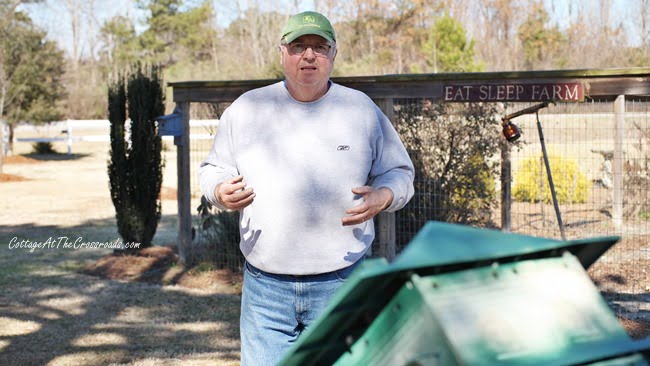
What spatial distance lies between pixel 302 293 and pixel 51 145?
28055 millimetres

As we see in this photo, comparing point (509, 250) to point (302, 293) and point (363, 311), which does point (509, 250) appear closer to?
point (363, 311)

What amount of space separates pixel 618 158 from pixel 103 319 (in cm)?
481

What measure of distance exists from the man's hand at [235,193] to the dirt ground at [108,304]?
3225 millimetres

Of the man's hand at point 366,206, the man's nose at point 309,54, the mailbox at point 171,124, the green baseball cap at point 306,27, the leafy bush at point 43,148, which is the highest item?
the green baseball cap at point 306,27

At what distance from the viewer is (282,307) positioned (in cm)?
276

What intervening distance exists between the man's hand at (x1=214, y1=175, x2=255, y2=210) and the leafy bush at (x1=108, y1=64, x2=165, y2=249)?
6.65 metres

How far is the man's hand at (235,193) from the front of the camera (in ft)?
8.58

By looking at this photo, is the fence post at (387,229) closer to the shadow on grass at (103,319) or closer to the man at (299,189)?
the shadow on grass at (103,319)

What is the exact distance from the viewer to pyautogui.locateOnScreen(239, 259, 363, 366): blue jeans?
274 centimetres

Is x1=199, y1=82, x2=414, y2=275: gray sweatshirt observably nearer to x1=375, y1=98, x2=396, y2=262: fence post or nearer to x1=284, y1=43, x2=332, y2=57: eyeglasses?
x1=284, y1=43, x2=332, y2=57: eyeglasses

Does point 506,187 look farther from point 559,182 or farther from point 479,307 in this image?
point 479,307

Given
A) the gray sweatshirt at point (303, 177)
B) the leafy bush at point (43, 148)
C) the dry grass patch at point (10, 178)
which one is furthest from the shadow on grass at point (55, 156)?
the gray sweatshirt at point (303, 177)

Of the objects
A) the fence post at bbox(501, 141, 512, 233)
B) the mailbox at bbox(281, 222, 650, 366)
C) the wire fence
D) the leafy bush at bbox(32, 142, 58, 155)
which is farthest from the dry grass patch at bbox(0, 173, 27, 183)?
the mailbox at bbox(281, 222, 650, 366)

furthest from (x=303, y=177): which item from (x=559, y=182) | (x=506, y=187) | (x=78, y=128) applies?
(x=78, y=128)
